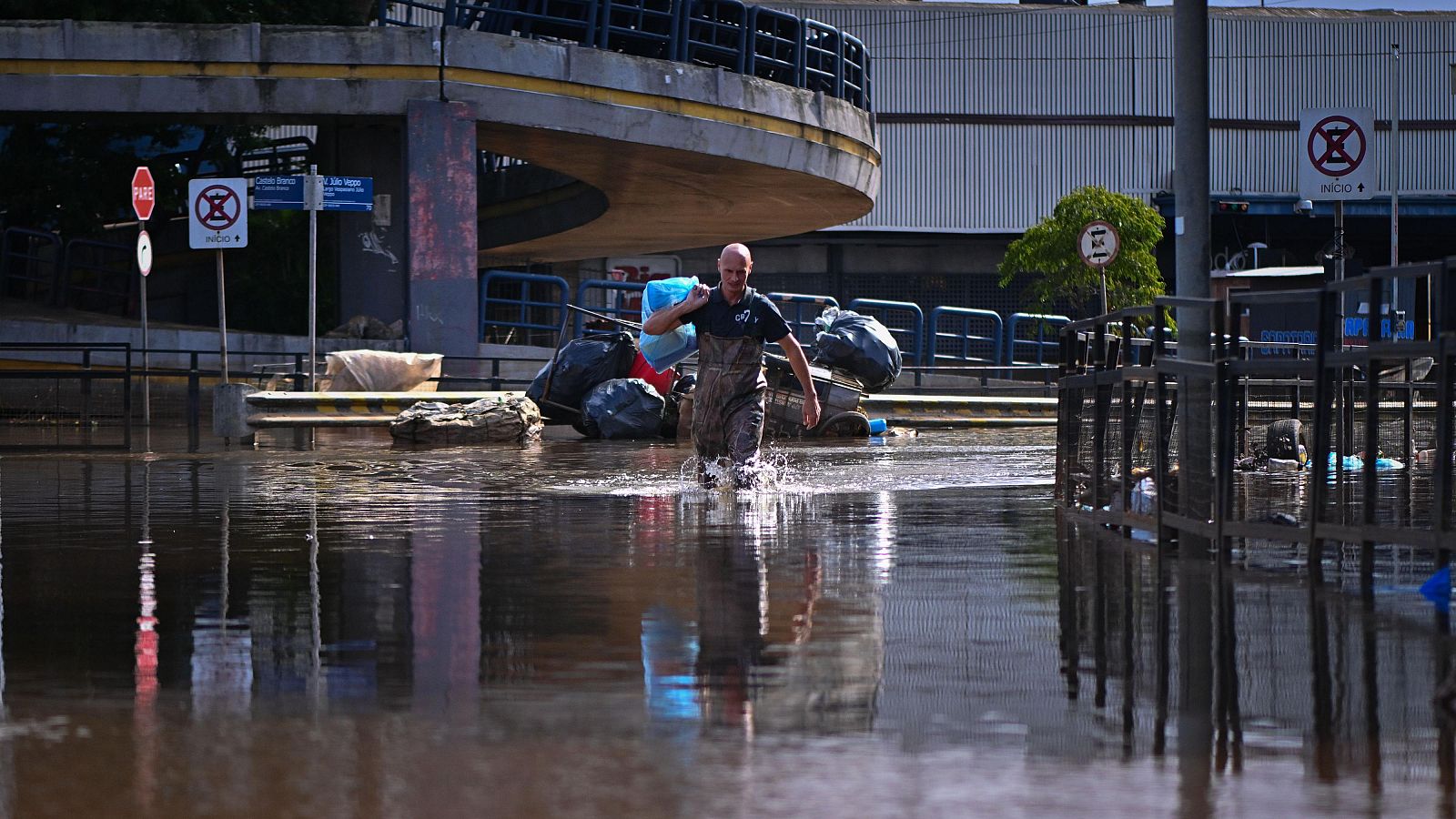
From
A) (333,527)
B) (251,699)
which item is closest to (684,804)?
(251,699)

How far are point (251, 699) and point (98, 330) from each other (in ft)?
82.3

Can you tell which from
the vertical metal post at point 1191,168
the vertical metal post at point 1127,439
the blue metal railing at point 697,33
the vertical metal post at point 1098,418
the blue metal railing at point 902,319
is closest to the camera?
the vertical metal post at point 1127,439

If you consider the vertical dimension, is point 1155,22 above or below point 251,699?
above

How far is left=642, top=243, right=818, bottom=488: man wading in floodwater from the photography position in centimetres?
1184

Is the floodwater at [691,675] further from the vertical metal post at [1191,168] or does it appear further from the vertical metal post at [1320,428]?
the vertical metal post at [1191,168]

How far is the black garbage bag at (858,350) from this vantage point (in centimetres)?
2178

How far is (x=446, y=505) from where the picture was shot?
1223 centimetres

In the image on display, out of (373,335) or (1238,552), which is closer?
(1238,552)

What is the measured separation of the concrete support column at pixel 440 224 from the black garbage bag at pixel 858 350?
6313 millimetres

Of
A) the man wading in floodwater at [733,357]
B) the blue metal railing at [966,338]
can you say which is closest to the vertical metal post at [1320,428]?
the man wading in floodwater at [733,357]

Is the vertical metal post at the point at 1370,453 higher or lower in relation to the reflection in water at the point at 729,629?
higher

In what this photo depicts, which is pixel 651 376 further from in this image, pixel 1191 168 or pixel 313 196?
pixel 1191 168

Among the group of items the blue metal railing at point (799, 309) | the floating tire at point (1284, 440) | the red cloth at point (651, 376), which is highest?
the blue metal railing at point (799, 309)

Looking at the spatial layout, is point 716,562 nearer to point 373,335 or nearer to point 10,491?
point 10,491
